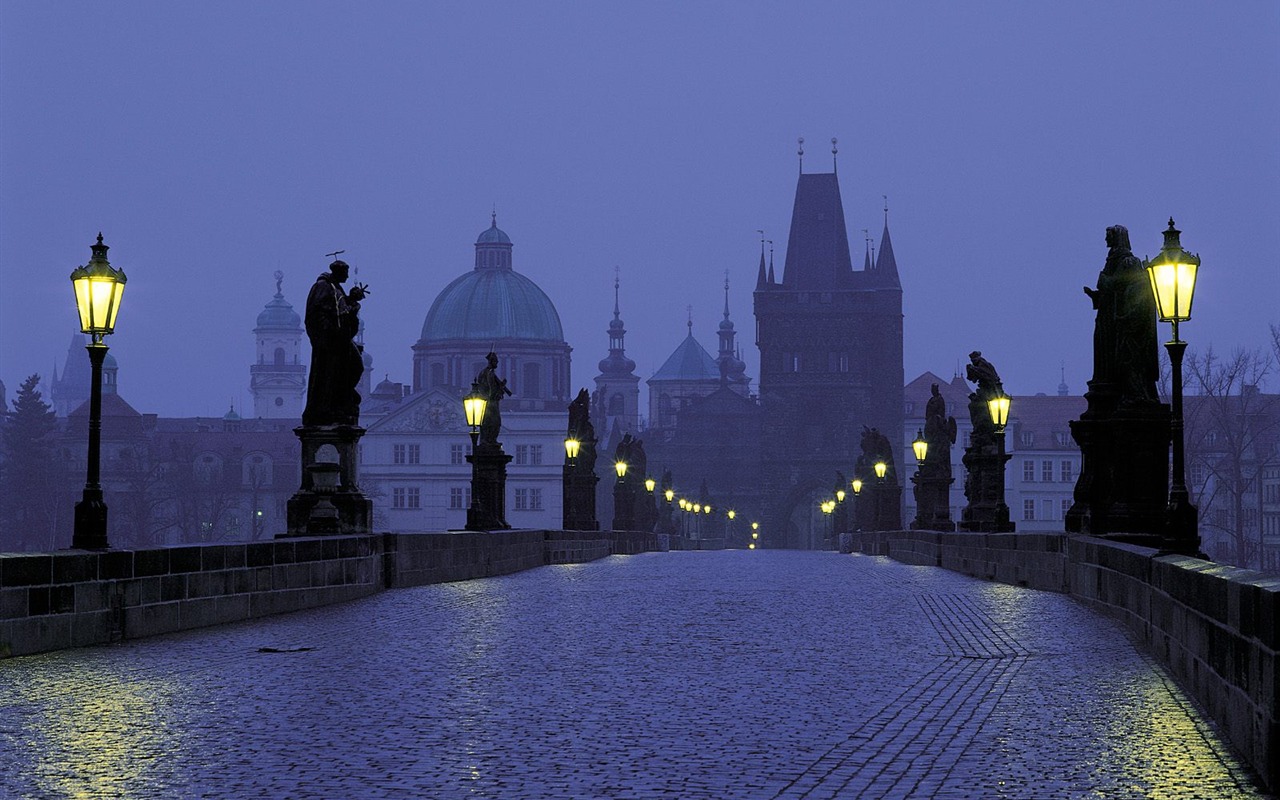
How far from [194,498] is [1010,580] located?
108 meters

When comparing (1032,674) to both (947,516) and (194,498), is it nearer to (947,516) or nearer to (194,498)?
(947,516)

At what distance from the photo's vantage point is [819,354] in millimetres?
157000

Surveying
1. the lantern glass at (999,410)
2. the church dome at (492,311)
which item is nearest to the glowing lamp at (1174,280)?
the lantern glass at (999,410)

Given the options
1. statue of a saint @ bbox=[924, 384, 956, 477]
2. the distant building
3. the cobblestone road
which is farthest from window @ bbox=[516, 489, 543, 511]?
the cobblestone road

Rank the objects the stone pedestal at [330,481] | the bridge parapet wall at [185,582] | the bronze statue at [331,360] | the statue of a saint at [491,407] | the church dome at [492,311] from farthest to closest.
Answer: the church dome at [492,311] → the statue of a saint at [491,407] → the bronze statue at [331,360] → the stone pedestal at [330,481] → the bridge parapet wall at [185,582]

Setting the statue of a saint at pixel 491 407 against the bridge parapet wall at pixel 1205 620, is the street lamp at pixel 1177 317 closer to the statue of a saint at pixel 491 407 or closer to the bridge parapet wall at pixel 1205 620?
the bridge parapet wall at pixel 1205 620

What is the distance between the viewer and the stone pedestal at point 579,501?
49.1m

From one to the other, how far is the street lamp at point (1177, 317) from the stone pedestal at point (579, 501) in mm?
32193

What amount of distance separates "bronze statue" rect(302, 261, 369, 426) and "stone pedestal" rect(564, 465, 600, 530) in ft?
78.7

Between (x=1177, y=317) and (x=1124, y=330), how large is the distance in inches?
170

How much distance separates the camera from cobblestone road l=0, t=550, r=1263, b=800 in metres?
8.02

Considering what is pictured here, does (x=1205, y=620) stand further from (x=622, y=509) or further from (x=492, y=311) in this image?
(x=492, y=311)

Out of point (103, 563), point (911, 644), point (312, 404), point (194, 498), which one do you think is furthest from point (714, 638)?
point (194, 498)

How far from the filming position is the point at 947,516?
46812 mm
